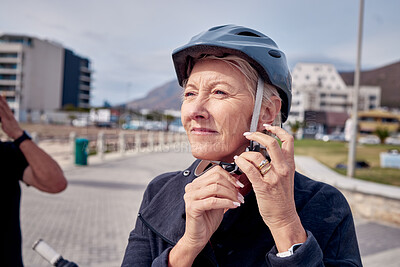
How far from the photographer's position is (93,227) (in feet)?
23.6

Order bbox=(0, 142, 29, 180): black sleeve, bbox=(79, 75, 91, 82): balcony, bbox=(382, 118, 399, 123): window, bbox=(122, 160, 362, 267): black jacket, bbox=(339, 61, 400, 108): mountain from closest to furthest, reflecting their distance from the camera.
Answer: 1. bbox=(122, 160, 362, 267): black jacket
2. bbox=(0, 142, 29, 180): black sleeve
3. bbox=(382, 118, 399, 123): window
4. bbox=(79, 75, 91, 82): balcony
5. bbox=(339, 61, 400, 108): mountain

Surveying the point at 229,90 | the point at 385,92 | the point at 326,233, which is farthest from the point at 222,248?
the point at 385,92

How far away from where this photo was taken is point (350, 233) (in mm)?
1377

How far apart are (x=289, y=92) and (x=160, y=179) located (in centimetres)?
79

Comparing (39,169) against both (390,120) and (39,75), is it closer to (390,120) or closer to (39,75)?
(390,120)

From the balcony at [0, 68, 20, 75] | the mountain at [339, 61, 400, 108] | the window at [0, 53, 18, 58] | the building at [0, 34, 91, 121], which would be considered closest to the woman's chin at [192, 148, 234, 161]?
the building at [0, 34, 91, 121]

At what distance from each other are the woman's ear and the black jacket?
30cm

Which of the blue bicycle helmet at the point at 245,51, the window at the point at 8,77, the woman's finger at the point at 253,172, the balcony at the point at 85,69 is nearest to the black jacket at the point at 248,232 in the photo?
the woman's finger at the point at 253,172

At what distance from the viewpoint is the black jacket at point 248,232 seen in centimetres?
133

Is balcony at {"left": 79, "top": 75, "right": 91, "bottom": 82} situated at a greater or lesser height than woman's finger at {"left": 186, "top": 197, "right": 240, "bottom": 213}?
greater

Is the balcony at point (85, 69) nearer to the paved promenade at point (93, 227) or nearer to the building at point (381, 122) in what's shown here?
the building at point (381, 122)

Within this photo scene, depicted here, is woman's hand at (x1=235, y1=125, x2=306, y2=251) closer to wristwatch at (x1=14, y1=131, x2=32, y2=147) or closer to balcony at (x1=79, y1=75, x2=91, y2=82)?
wristwatch at (x1=14, y1=131, x2=32, y2=147)

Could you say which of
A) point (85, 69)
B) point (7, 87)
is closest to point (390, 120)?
point (7, 87)

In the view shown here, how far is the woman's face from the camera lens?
134 cm
